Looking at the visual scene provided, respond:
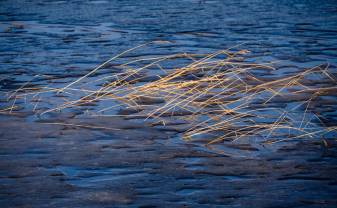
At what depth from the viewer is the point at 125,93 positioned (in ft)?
23.5

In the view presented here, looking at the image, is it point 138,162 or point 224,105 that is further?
point 224,105

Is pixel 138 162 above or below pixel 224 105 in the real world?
above

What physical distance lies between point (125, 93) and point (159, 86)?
0.48 meters

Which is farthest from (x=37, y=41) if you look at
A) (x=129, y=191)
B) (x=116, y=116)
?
(x=129, y=191)

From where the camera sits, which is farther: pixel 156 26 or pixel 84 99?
pixel 156 26

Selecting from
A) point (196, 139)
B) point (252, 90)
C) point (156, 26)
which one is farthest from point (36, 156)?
point (156, 26)

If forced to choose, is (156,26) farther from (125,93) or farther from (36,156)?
(36,156)

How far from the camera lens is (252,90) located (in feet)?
23.8

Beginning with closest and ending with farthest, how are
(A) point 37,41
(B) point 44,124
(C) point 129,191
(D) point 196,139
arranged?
(C) point 129,191 → (D) point 196,139 → (B) point 44,124 → (A) point 37,41

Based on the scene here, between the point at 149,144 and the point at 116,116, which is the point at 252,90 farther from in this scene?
the point at 149,144

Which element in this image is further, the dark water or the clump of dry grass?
the clump of dry grass

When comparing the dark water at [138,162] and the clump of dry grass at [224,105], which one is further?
the clump of dry grass at [224,105]

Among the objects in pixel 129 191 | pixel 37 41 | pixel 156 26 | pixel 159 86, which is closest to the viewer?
pixel 129 191

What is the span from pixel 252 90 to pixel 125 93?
134cm
